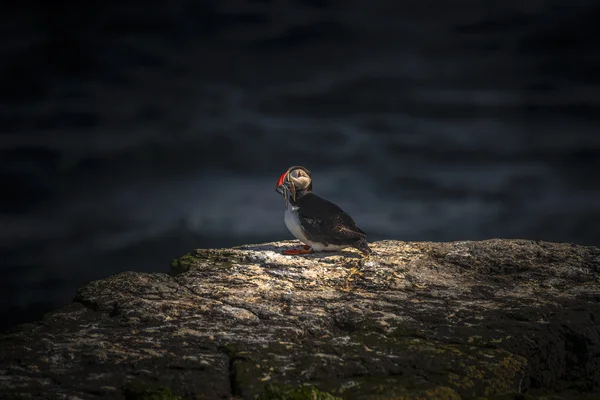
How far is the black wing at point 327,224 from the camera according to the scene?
244 inches

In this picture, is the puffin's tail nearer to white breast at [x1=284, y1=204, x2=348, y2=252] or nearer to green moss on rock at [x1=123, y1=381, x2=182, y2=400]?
white breast at [x1=284, y1=204, x2=348, y2=252]

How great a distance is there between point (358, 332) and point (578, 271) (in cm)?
262

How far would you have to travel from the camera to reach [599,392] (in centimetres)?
413

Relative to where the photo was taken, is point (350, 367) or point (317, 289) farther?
point (317, 289)

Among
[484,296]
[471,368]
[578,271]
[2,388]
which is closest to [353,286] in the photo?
[484,296]

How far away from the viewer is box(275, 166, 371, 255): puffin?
6207mm

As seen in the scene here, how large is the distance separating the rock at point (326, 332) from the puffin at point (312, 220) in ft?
0.97

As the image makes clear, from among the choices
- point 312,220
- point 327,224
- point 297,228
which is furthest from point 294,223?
point 327,224

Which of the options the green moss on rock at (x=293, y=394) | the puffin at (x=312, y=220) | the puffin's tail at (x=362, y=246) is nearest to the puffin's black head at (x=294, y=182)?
the puffin at (x=312, y=220)

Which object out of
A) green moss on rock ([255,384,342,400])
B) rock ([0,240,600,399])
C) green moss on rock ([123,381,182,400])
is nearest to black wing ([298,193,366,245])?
rock ([0,240,600,399])

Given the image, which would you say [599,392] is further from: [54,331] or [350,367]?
[54,331]

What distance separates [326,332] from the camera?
13.8 ft

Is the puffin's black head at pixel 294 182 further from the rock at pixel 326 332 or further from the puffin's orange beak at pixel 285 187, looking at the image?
the rock at pixel 326 332

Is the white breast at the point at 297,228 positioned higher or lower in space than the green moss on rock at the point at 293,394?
higher
